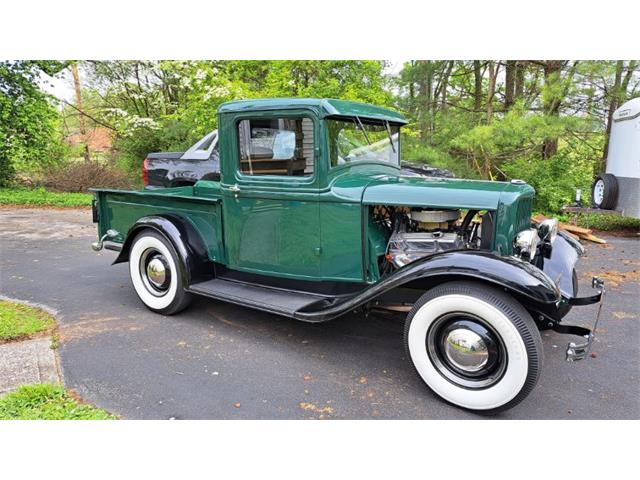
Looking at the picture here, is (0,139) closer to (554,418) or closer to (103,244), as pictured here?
(103,244)

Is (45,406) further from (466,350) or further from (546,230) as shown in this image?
(546,230)

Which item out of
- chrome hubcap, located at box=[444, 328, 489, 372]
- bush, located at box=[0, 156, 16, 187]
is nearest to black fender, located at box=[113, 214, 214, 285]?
chrome hubcap, located at box=[444, 328, 489, 372]

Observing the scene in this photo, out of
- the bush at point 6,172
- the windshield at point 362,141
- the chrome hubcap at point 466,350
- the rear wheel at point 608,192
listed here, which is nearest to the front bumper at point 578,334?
the chrome hubcap at point 466,350

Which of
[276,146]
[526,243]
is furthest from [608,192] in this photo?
[276,146]

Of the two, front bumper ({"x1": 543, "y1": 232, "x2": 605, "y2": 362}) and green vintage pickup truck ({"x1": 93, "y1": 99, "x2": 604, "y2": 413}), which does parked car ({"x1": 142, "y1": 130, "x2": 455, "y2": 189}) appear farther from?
front bumper ({"x1": 543, "y1": 232, "x2": 605, "y2": 362})

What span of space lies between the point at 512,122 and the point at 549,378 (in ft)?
21.9

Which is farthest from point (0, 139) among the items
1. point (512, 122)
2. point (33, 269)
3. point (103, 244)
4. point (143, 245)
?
point (512, 122)

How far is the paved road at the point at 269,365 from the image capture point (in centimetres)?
284

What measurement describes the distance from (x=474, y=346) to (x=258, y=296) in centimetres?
184

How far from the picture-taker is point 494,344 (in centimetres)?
273

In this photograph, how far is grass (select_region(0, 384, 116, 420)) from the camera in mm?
2664

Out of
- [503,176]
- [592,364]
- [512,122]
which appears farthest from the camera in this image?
[503,176]

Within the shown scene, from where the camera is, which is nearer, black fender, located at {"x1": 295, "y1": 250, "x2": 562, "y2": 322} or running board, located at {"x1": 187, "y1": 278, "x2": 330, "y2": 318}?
black fender, located at {"x1": 295, "y1": 250, "x2": 562, "y2": 322}

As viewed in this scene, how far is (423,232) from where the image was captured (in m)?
3.55
